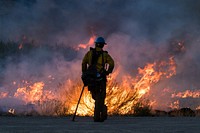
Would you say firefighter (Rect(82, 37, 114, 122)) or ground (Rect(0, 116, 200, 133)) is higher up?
firefighter (Rect(82, 37, 114, 122))

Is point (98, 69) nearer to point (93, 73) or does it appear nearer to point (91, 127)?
point (93, 73)

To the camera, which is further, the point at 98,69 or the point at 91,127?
the point at 98,69

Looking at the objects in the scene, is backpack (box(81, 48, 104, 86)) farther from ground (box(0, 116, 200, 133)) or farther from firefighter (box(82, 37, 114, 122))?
ground (box(0, 116, 200, 133))

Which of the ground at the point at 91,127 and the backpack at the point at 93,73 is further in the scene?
the backpack at the point at 93,73

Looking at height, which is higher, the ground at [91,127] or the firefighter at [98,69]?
the firefighter at [98,69]

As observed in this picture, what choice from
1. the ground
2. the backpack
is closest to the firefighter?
the backpack

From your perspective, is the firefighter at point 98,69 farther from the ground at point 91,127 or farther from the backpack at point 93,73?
the ground at point 91,127

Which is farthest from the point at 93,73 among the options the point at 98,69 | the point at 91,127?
the point at 91,127

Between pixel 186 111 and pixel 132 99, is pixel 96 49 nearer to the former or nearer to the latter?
pixel 132 99

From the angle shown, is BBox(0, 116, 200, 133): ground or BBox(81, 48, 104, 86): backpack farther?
BBox(81, 48, 104, 86): backpack

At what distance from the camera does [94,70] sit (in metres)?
12.7

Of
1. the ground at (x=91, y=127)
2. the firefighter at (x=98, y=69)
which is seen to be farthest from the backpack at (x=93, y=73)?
the ground at (x=91, y=127)

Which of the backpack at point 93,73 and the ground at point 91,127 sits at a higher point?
the backpack at point 93,73

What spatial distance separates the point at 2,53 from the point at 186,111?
782 inches
